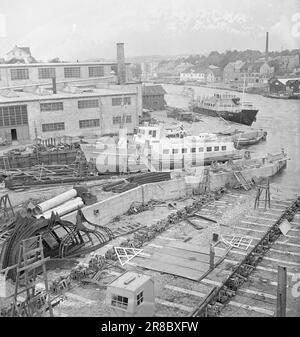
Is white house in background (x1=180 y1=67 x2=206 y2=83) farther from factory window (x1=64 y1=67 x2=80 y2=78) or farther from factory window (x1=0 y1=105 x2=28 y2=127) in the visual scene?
factory window (x1=0 y1=105 x2=28 y2=127)

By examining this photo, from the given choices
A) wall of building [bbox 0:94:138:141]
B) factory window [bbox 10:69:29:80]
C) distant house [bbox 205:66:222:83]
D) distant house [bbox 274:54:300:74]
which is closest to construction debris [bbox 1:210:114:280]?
wall of building [bbox 0:94:138:141]

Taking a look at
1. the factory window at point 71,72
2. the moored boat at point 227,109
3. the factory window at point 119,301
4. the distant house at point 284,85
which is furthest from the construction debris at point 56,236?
the distant house at point 284,85

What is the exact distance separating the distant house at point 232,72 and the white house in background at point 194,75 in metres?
3.62

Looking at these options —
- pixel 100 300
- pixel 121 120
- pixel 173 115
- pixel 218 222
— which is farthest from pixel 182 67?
pixel 100 300

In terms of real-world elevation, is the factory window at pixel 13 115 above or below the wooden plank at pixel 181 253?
above

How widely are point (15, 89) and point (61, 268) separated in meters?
17.3

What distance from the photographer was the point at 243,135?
23266 millimetres

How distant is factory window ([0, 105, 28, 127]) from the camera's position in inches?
680

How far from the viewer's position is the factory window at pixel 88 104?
1891 cm

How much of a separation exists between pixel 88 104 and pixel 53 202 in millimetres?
10985

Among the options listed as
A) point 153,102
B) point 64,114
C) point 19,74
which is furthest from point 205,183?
point 153,102

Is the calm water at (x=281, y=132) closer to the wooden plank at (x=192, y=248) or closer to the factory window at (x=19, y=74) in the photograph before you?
the wooden plank at (x=192, y=248)

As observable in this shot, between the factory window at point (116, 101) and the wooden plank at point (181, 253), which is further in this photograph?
the factory window at point (116, 101)
